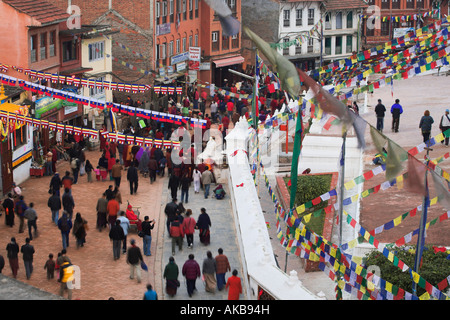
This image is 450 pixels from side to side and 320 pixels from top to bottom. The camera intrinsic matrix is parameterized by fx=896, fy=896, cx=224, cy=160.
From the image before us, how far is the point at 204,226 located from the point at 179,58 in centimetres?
3073

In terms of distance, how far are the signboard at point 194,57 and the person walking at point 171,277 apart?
1274 inches

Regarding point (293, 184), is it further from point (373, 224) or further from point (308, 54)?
point (308, 54)

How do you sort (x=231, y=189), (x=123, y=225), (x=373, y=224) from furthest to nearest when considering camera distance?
(x=231, y=189), (x=373, y=224), (x=123, y=225)

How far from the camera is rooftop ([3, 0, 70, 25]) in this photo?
35719 millimetres

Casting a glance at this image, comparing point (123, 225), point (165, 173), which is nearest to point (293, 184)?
point (123, 225)

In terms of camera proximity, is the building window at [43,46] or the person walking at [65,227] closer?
the person walking at [65,227]

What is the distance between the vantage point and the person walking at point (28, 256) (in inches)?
824

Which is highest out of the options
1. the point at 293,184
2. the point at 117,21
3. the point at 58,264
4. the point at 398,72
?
the point at 117,21

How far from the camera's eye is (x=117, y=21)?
1918 inches

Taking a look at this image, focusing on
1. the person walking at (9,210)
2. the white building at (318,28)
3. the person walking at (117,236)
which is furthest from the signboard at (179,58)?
the person walking at (117,236)

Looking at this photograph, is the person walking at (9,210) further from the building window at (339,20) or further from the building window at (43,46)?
the building window at (339,20)

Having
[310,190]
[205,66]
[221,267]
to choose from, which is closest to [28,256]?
[221,267]

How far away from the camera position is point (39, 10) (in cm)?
3700

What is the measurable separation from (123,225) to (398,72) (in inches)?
315
